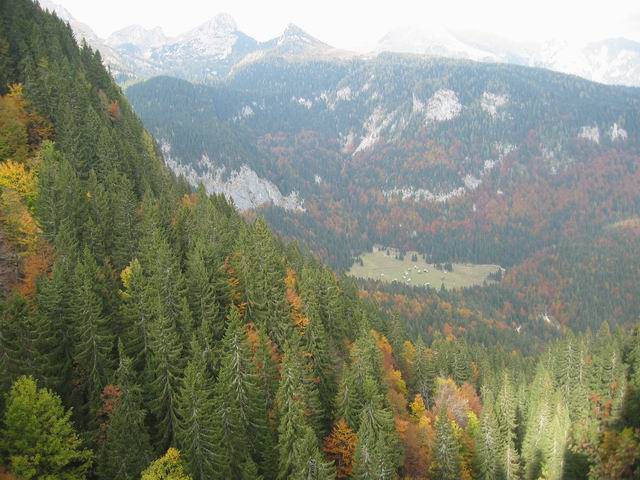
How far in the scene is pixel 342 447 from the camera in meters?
56.1

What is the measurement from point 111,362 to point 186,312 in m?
9.67

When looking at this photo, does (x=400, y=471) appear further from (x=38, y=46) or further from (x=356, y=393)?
(x=38, y=46)

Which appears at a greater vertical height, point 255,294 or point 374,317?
point 255,294

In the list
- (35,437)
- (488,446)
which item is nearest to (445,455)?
(488,446)

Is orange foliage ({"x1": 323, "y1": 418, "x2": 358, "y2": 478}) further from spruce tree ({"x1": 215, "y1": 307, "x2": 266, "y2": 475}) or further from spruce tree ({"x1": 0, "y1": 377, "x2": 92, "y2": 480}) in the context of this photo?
spruce tree ({"x1": 0, "y1": 377, "x2": 92, "y2": 480})

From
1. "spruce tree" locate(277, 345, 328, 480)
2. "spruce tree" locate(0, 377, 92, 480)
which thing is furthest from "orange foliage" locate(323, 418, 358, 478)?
"spruce tree" locate(0, 377, 92, 480)

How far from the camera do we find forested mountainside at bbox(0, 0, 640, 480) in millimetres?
41969

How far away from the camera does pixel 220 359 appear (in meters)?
53.7

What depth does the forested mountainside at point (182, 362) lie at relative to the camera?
41969 millimetres

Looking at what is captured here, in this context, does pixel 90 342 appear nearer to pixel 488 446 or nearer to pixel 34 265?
pixel 34 265

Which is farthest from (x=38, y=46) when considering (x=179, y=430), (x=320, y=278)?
(x=179, y=430)

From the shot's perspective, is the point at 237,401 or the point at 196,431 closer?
the point at 196,431

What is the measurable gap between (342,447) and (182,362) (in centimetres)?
1900

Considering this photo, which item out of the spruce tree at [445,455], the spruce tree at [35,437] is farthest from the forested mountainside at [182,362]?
the spruce tree at [445,455]
